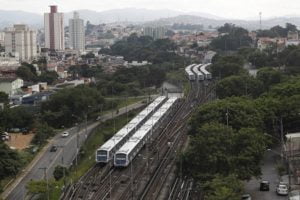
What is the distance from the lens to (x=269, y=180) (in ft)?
57.4

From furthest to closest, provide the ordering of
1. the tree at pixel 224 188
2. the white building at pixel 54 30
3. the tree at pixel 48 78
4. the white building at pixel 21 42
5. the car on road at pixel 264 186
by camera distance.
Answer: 1. the white building at pixel 54 30
2. the white building at pixel 21 42
3. the tree at pixel 48 78
4. the car on road at pixel 264 186
5. the tree at pixel 224 188

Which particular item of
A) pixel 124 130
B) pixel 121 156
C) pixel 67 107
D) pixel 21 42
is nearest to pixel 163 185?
pixel 121 156

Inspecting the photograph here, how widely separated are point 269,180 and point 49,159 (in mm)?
8886

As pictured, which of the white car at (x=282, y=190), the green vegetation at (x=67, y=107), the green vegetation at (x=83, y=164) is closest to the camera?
the white car at (x=282, y=190)

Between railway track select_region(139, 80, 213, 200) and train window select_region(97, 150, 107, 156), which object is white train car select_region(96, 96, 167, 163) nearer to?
train window select_region(97, 150, 107, 156)

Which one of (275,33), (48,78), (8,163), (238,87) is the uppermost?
(275,33)

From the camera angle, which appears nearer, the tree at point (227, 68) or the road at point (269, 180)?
the road at point (269, 180)

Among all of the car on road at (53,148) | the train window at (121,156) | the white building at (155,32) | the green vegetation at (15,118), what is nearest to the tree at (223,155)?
the train window at (121,156)

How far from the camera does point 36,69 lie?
49812 mm

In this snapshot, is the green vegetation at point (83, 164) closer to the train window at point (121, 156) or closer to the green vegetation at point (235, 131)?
the train window at point (121, 156)

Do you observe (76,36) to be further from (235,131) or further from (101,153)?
(235,131)

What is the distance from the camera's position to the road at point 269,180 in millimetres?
15769

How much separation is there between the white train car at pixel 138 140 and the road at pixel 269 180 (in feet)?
14.4

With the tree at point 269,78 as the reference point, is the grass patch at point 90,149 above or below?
below
